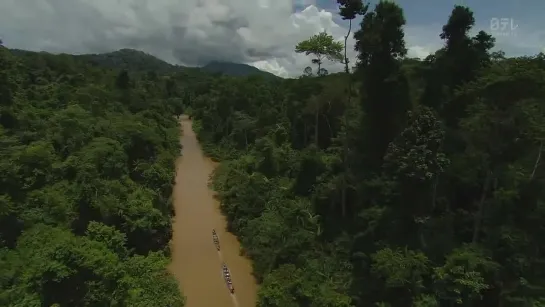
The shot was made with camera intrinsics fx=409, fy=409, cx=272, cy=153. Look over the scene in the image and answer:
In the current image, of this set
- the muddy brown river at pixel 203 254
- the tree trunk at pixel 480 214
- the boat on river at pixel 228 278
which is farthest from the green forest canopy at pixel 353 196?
the boat on river at pixel 228 278

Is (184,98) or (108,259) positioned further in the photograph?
(184,98)

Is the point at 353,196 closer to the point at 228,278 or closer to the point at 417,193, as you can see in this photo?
the point at 417,193

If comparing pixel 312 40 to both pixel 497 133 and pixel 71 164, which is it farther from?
pixel 71 164

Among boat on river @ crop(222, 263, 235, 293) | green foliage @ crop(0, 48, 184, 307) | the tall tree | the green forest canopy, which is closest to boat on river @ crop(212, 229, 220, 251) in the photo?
the green forest canopy

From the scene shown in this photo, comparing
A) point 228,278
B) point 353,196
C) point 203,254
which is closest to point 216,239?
point 203,254

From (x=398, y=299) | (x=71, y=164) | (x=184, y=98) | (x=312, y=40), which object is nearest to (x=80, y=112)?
(x=71, y=164)

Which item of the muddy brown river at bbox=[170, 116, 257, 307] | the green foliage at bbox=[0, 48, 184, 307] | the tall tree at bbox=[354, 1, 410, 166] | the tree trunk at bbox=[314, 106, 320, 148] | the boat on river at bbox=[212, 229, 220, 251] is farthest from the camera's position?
the tree trunk at bbox=[314, 106, 320, 148]

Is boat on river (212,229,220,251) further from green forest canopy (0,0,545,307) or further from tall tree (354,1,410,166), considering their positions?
tall tree (354,1,410,166)
